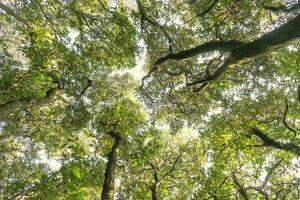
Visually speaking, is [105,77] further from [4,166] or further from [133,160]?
[4,166]

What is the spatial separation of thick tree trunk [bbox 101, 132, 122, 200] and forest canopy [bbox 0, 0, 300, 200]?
0.06 m

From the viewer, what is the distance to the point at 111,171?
1636cm

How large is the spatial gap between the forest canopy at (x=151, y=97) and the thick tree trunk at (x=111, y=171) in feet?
0.21

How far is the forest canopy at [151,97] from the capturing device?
1288 cm

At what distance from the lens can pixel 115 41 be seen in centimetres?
1438

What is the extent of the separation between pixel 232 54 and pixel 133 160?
10.0m

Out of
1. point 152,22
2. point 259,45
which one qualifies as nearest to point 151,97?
point 152,22

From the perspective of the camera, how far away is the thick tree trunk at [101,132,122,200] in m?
14.9

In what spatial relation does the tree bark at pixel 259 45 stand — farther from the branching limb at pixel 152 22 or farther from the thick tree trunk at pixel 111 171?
the thick tree trunk at pixel 111 171

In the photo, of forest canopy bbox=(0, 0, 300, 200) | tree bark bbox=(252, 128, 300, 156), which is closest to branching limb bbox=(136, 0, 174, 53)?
forest canopy bbox=(0, 0, 300, 200)

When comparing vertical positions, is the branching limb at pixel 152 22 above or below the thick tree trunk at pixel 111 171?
above

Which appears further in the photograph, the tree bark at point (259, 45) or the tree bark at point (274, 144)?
the tree bark at point (274, 144)

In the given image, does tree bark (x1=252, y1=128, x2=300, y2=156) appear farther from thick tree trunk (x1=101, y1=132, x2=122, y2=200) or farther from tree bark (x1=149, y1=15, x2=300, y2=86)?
thick tree trunk (x1=101, y1=132, x2=122, y2=200)

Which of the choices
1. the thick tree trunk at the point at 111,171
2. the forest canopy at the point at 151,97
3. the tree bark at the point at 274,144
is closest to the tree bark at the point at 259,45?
the forest canopy at the point at 151,97
